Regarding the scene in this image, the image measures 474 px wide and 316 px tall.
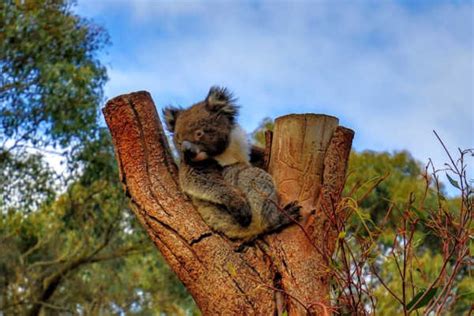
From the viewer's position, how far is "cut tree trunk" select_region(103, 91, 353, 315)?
283cm

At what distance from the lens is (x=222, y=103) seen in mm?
3822

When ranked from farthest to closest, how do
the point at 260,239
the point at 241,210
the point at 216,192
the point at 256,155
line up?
the point at 256,155, the point at 216,192, the point at 241,210, the point at 260,239

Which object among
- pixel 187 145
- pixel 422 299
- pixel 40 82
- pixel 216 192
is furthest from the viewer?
pixel 40 82

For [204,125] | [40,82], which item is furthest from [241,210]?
[40,82]

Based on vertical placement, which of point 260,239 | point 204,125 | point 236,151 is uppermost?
point 204,125

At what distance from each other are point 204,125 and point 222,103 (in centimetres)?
20

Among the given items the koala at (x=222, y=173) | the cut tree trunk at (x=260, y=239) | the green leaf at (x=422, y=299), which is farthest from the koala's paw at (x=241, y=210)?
the green leaf at (x=422, y=299)

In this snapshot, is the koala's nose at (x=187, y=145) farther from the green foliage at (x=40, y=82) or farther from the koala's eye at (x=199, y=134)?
the green foliage at (x=40, y=82)

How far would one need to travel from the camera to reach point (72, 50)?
11688 mm

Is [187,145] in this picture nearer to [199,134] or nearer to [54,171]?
[199,134]

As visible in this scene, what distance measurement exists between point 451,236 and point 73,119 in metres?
9.33

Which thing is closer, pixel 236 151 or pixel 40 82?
pixel 236 151

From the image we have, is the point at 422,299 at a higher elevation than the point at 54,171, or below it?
below

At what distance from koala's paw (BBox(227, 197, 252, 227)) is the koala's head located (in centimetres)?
34
